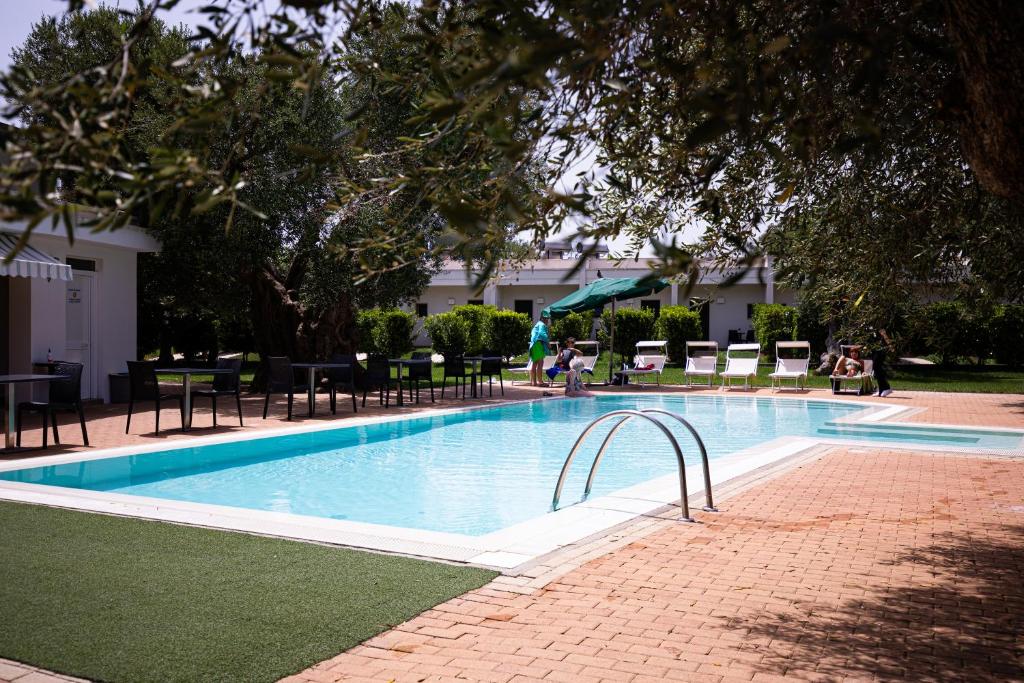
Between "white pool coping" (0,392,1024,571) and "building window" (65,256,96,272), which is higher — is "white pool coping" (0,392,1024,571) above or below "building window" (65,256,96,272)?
below

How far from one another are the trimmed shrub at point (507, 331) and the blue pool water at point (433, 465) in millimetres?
14796

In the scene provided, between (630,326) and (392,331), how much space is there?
974 centimetres

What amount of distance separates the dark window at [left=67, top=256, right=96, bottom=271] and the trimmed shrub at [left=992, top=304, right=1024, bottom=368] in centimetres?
2584

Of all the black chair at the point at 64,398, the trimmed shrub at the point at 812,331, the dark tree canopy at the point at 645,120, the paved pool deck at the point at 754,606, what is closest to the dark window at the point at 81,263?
→ the black chair at the point at 64,398

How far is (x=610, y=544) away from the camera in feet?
21.3

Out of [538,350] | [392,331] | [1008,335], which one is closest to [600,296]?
[538,350]

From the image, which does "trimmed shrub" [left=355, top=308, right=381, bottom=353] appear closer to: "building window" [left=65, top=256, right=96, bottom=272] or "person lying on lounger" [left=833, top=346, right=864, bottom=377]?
"building window" [left=65, top=256, right=96, bottom=272]

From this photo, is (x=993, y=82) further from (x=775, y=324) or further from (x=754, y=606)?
(x=775, y=324)

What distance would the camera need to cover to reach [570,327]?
3272cm

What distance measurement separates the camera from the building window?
17531 millimetres

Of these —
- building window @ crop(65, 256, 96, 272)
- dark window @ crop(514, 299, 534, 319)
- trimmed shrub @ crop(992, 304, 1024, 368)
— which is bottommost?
trimmed shrub @ crop(992, 304, 1024, 368)

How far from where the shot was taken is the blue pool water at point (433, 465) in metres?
9.36

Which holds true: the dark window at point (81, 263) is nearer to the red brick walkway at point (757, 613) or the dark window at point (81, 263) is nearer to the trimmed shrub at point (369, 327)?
the red brick walkway at point (757, 613)

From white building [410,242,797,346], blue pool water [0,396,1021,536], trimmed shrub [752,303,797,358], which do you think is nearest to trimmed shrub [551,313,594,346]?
white building [410,242,797,346]
